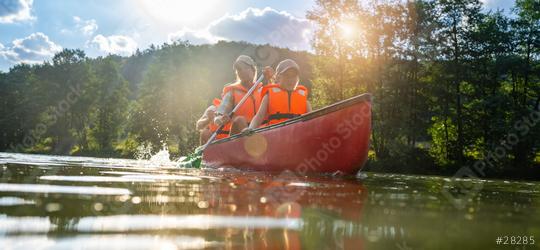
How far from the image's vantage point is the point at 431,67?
2689 cm

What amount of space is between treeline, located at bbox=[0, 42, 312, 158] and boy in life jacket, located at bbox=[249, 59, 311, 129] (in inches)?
1120

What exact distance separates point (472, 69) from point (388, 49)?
217 inches

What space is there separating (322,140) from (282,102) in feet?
4.50

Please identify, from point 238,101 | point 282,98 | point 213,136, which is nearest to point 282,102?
point 282,98

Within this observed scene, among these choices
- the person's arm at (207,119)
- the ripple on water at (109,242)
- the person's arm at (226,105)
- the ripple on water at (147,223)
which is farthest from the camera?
the person's arm at (207,119)

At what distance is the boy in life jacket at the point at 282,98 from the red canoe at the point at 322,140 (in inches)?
21.8

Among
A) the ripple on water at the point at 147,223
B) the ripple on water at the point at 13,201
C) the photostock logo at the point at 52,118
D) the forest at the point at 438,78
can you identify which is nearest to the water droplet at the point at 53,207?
the ripple on water at the point at 13,201

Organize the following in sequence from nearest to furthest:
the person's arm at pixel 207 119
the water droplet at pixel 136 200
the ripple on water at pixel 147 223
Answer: the ripple on water at pixel 147 223 → the water droplet at pixel 136 200 → the person's arm at pixel 207 119

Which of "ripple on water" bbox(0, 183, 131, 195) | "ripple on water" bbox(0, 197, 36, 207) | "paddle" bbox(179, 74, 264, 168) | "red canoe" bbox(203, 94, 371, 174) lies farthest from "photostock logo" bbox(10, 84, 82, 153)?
"ripple on water" bbox(0, 197, 36, 207)

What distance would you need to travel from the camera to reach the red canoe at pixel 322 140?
17.0 feet

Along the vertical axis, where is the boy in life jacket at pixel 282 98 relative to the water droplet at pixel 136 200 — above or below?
above

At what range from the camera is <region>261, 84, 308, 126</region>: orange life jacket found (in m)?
6.42

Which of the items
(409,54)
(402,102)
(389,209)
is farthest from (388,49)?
(389,209)

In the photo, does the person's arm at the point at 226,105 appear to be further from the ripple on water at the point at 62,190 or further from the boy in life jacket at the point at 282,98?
the ripple on water at the point at 62,190
